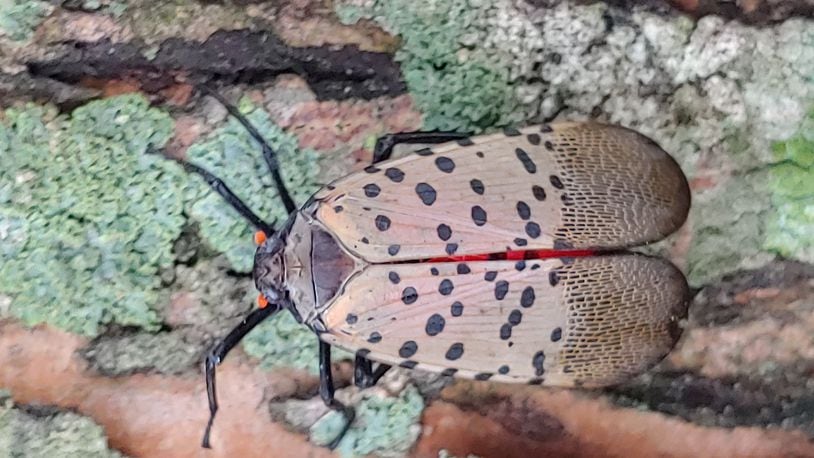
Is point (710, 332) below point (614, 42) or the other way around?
below

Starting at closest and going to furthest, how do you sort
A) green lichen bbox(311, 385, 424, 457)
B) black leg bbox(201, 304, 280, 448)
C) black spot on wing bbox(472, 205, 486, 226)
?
black spot on wing bbox(472, 205, 486, 226)
black leg bbox(201, 304, 280, 448)
green lichen bbox(311, 385, 424, 457)

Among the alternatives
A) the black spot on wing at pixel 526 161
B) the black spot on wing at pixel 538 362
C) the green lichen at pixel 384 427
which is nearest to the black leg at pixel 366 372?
the green lichen at pixel 384 427

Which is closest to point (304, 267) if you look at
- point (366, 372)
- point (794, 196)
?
point (366, 372)

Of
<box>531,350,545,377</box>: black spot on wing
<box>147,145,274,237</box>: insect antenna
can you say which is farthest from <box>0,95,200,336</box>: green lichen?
<box>531,350,545,377</box>: black spot on wing

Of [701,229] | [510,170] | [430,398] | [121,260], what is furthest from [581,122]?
[121,260]

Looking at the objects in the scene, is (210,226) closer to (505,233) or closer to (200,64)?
(200,64)

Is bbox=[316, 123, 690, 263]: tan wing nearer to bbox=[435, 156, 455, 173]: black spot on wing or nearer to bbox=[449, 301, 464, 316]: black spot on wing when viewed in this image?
bbox=[435, 156, 455, 173]: black spot on wing

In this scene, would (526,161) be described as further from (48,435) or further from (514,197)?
(48,435)
